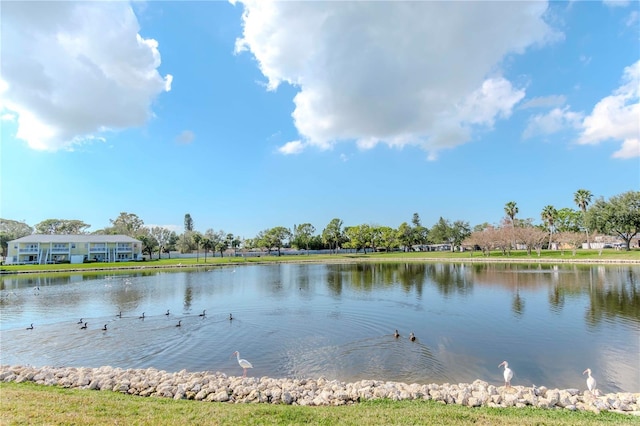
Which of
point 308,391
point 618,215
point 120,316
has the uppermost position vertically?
point 618,215

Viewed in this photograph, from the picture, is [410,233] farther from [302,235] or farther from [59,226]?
[59,226]

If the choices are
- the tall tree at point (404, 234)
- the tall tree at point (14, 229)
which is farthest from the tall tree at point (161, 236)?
the tall tree at point (404, 234)

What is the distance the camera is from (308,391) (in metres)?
9.98

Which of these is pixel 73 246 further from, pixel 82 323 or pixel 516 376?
pixel 516 376

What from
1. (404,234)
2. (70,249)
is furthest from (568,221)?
(70,249)

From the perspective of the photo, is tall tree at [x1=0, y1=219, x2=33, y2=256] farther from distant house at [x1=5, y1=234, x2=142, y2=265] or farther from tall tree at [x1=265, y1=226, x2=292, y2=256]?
tall tree at [x1=265, y1=226, x2=292, y2=256]

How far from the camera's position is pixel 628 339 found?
1619 cm

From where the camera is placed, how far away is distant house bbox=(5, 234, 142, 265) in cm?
8038

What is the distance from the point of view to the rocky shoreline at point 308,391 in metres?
9.20

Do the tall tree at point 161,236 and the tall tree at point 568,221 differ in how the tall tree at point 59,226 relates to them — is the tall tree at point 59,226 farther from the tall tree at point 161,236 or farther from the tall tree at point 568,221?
the tall tree at point 568,221

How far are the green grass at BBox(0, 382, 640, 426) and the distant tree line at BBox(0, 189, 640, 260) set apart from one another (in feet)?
266

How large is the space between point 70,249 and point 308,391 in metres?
96.2

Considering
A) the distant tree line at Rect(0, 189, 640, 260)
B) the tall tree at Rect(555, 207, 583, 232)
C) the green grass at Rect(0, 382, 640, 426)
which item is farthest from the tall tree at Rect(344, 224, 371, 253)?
the green grass at Rect(0, 382, 640, 426)

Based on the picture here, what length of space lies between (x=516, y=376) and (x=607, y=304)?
17327 millimetres
